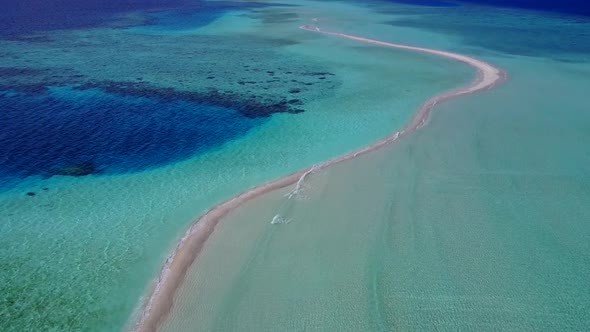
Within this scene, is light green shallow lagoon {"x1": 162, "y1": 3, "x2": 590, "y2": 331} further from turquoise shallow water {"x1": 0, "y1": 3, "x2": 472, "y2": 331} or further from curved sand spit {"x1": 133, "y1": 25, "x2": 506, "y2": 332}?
turquoise shallow water {"x1": 0, "y1": 3, "x2": 472, "y2": 331}

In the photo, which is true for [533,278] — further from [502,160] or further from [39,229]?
[39,229]

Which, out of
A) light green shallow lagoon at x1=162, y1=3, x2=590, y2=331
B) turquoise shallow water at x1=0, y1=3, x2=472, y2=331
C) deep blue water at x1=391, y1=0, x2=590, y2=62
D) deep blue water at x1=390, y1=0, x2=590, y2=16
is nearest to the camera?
light green shallow lagoon at x1=162, y1=3, x2=590, y2=331

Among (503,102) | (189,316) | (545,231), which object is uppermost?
(503,102)

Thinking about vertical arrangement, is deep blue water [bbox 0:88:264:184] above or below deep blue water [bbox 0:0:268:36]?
below

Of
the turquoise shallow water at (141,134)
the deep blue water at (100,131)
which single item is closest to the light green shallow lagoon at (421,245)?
the turquoise shallow water at (141,134)

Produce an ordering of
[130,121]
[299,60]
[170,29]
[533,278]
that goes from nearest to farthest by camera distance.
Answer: [533,278], [130,121], [299,60], [170,29]

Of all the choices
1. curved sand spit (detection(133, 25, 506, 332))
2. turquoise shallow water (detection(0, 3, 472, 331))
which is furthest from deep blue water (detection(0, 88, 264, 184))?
curved sand spit (detection(133, 25, 506, 332))

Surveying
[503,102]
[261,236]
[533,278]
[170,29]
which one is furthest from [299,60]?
[533,278]
